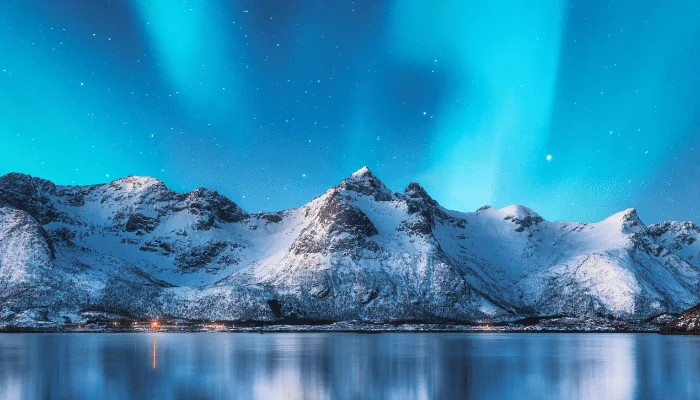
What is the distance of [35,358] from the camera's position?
94688 mm

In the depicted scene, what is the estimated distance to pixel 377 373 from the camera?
238 feet

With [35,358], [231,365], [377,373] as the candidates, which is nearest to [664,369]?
[377,373]

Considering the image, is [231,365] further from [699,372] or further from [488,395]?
[699,372]

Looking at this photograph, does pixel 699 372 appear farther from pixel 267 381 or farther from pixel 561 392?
pixel 267 381

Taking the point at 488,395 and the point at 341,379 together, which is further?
the point at 341,379

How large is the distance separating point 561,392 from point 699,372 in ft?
95.0

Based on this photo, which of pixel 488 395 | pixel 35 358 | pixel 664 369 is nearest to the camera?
pixel 488 395

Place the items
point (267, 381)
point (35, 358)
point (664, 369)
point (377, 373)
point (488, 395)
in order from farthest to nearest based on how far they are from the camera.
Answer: point (35, 358)
point (664, 369)
point (377, 373)
point (267, 381)
point (488, 395)

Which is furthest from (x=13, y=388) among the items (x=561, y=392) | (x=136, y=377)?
(x=561, y=392)

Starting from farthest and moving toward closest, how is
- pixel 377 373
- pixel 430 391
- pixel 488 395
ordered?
pixel 377 373
pixel 430 391
pixel 488 395

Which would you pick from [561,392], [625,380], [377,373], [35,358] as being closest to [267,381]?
[377,373]

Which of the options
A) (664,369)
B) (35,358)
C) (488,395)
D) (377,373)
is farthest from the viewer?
(35,358)

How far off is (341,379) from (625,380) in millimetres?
31360

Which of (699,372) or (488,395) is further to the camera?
(699,372)
